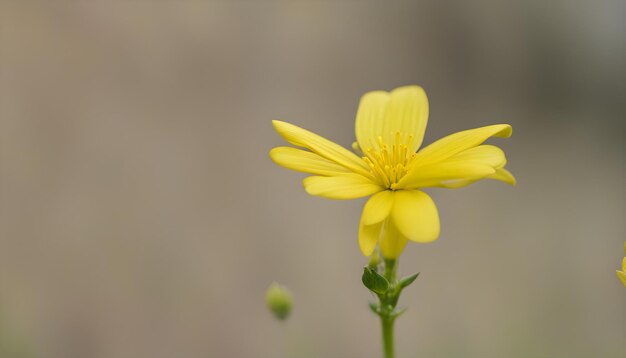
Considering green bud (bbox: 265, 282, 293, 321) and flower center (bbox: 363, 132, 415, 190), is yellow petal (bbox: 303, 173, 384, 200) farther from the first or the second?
green bud (bbox: 265, 282, 293, 321)

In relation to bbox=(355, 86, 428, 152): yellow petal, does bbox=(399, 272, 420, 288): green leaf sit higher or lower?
lower

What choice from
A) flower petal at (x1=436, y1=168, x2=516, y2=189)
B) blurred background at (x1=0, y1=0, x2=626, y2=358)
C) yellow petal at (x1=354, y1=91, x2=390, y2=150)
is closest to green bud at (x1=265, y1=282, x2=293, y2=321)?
yellow petal at (x1=354, y1=91, x2=390, y2=150)

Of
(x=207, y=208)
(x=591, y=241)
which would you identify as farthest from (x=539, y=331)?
(x=207, y=208)

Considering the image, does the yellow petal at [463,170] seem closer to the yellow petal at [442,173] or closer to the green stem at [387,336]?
the yellow petal at [442,173]

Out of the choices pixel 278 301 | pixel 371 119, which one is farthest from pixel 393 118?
pixel 278 301

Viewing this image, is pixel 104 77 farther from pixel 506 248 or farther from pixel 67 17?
pixel 506 248

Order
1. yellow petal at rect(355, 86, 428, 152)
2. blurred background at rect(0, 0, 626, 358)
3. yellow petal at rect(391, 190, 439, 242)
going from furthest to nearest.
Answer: blurred background at rect(0, 0, 626, 358) < yellow petal at rect(355, 86, 428, 152) < yellow petal at rect(391, 190, 439, 242)

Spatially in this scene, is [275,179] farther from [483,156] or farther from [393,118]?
[483,156]

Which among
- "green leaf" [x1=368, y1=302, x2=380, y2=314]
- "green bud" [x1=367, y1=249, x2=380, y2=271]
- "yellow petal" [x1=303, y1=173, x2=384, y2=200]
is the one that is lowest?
"green leaf" [x1=368, y1=302, x2=380, y2=314]
